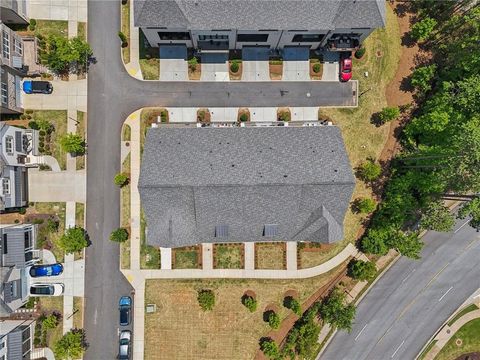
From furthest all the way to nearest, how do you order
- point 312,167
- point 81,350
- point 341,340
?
point 341,340
point 81,350
point 312,167

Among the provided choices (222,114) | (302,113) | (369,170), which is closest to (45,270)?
(222,114)

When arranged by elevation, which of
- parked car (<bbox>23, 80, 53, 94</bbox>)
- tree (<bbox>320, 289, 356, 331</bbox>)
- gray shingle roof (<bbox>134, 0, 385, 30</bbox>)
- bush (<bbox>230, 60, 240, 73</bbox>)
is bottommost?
tree (<bbox>320, 289, 356, 331</bbox>)

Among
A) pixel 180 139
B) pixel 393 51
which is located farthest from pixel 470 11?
pixel 180 139

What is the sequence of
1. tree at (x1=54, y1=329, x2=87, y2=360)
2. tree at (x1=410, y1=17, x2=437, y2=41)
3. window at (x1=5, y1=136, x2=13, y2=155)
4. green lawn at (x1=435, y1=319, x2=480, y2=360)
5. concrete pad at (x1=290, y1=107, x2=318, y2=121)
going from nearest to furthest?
1. window at (x1=5, y1=136, x2=13, y2=155)
2. tree at (x1=54, y1=329, x2=87, y2=360)
3. tree at (x1=410, y1=17, x2=437, y2=41)
4. concrete pad at (x1=290, y1=107, x2=318, y2=121)
5. green lawn at (x1=435, y1=319, x2=480, y2=360)

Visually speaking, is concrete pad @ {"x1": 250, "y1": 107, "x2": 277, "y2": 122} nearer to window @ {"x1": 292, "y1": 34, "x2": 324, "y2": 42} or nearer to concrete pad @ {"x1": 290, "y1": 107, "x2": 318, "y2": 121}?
concrete pad @ {"x1": 290, "y1": 107, "x2": 318, "y2": 121}

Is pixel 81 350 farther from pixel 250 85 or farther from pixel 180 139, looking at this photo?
pixel 250 85

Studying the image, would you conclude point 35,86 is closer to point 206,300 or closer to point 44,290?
point 44,290

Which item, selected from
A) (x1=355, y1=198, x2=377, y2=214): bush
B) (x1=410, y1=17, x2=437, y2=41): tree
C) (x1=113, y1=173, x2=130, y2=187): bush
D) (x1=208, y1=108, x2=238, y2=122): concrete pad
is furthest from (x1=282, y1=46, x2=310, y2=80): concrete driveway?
(x1=113, y1=173, x2=130, y2=187): bush
